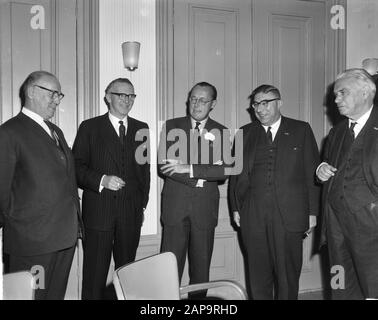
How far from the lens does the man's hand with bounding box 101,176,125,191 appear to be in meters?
3.22

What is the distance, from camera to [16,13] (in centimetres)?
363

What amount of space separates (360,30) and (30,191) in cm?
375

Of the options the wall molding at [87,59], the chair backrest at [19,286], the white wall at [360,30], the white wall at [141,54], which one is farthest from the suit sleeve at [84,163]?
the white wall at [360,30]

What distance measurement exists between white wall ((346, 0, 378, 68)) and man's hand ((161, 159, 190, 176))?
243cm

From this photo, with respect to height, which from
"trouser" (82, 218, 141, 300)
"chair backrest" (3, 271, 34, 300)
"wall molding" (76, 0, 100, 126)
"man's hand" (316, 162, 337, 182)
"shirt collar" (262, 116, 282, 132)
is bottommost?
"trouser" (82, 218, 141, 300)

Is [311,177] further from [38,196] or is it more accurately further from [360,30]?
[360,30]

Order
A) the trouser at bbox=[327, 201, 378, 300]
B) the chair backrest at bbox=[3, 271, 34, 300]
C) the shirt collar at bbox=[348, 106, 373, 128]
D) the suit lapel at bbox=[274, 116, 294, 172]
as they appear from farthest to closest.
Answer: the suit lapel at bbox=[274, 116, 294, 172], the shirt collar at bbox=[348, 106, 373, 128], the trouser at bbox=[327, 201, 378, 300], the chair backrest at bbox=[3, 271, 34, 300]

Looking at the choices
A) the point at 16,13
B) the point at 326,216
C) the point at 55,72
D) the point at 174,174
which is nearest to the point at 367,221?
the point at 326,216

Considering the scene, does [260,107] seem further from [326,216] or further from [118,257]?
[118,257]

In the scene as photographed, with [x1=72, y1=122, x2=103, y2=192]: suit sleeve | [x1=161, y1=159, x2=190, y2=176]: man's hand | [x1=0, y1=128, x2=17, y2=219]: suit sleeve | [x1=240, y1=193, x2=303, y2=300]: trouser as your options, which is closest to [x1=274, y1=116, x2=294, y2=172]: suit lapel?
[x1=240, y1=193, x2=303, y2=300]: trouser

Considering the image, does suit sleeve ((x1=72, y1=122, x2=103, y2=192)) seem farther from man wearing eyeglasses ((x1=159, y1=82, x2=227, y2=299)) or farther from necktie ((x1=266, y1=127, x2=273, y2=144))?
necktie ((x1=266, y1=127, x2=273, y2=144))

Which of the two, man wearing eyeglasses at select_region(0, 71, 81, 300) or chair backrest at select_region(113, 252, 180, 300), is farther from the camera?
man wearing eyeglasses at select_region(0, 71, 81, 300)

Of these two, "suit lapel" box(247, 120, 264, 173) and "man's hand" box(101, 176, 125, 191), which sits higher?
"suit lapel" box(247, 120, 264, 173)

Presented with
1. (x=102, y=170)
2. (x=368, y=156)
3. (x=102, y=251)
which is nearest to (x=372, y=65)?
(x=368, y=156)
